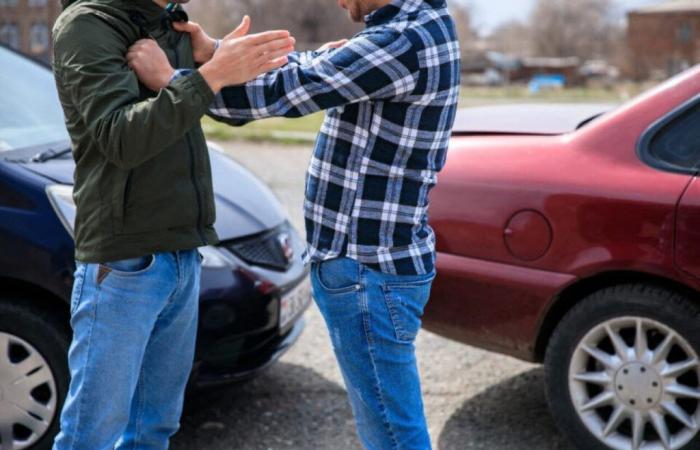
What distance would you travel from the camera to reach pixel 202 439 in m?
3.58

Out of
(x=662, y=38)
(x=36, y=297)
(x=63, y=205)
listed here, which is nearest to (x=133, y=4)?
Result: (x=63, y=205)

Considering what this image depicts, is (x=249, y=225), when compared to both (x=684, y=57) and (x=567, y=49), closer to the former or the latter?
(x=684, y=57)

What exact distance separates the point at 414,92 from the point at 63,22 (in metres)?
0.78

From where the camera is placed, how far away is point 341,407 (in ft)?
12.9

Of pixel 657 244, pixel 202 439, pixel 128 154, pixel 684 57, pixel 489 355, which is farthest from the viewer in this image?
pixel 684 57

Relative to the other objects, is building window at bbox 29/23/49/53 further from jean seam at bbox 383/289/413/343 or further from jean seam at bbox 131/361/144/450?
jean seam at bbox 383/289/413/343

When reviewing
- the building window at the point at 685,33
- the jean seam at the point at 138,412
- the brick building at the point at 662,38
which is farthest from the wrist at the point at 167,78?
the building window at the point at 685,33

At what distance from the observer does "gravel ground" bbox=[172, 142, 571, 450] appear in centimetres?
359

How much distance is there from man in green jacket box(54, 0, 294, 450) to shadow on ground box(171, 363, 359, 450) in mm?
1119

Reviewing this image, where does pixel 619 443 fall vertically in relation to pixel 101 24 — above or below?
below

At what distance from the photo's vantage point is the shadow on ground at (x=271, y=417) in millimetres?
3545

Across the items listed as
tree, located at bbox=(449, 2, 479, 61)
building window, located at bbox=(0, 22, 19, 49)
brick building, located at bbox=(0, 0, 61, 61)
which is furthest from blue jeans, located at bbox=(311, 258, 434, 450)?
tree, located at bbox=(449, 2, 479, 61)

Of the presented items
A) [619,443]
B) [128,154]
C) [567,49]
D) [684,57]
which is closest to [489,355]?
[619,443]

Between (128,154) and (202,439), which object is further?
(202,439)
